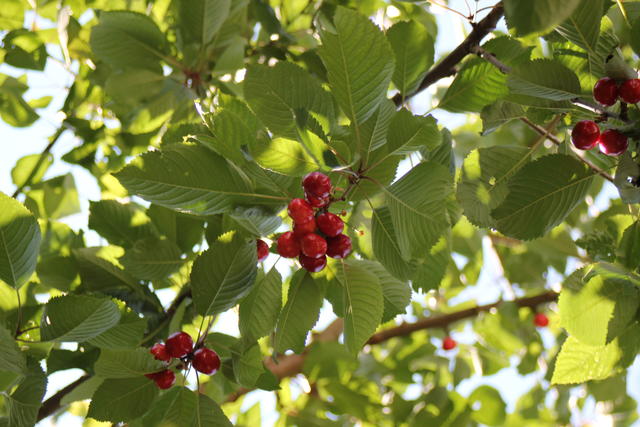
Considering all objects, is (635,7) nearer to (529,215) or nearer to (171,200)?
(529,215)

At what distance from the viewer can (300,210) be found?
102cm

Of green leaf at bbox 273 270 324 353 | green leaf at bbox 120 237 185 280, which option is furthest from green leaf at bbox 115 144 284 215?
green leaf at bbox 120 237 185 280

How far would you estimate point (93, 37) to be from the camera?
66.9 inches

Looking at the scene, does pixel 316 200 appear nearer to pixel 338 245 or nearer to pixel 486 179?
pixel 338 245

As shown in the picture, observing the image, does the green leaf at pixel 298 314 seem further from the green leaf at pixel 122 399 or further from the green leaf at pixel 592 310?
the green leaf at pixel 592 310

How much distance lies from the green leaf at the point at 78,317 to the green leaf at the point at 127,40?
910 millimetres

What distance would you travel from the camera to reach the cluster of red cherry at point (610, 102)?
0.93 m

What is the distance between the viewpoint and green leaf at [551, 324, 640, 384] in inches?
48.8

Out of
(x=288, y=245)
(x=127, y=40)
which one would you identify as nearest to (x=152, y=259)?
(x=288, y=245)

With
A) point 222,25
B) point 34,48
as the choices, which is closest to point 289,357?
point 222,25

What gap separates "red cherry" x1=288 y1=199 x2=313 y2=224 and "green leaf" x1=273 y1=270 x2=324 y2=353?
18 centimetres

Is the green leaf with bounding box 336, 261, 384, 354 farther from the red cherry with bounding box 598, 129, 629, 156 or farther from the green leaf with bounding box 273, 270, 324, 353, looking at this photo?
the red cherry with bounding box 598, 129, 629, 156

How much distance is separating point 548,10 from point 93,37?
1469 millimetres

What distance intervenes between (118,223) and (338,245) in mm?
777
